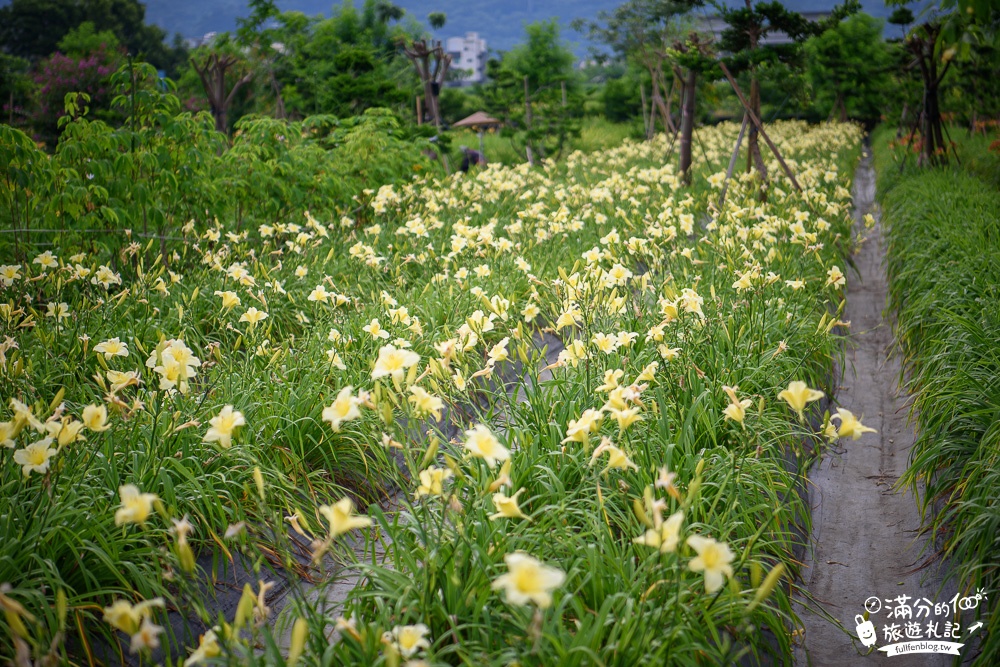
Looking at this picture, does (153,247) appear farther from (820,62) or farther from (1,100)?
(820,62)

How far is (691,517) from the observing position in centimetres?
214

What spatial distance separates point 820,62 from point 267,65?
50.4 ft

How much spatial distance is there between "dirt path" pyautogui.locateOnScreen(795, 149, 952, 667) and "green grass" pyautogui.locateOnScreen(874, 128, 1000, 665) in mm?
116

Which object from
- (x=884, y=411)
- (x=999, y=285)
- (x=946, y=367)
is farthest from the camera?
(x=884, y=411)

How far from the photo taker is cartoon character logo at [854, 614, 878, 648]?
6.72ft

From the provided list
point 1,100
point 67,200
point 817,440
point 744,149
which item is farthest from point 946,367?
point 1,100

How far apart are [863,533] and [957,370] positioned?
2.47 ft

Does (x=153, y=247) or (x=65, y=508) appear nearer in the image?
(x=65, y=508)

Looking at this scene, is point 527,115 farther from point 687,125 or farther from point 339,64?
point 687,125

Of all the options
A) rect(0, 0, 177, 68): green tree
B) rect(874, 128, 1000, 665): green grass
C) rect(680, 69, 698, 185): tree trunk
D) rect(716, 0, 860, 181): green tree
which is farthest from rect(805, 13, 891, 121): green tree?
rect(0, 0, 177, 68): green tree

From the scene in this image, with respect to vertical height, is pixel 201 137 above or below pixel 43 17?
below

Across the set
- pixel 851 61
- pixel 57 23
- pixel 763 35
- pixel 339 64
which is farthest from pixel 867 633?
pixel 57 23

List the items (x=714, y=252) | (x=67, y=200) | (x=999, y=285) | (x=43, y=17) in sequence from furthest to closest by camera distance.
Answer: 1. (x=43, y=17)
2. (x=714, y=252)
3. (x=67, y=200)
4. (x=999, y=285)

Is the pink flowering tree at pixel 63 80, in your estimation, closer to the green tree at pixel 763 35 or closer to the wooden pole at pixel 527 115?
the wooden pole at pixel 527 115
